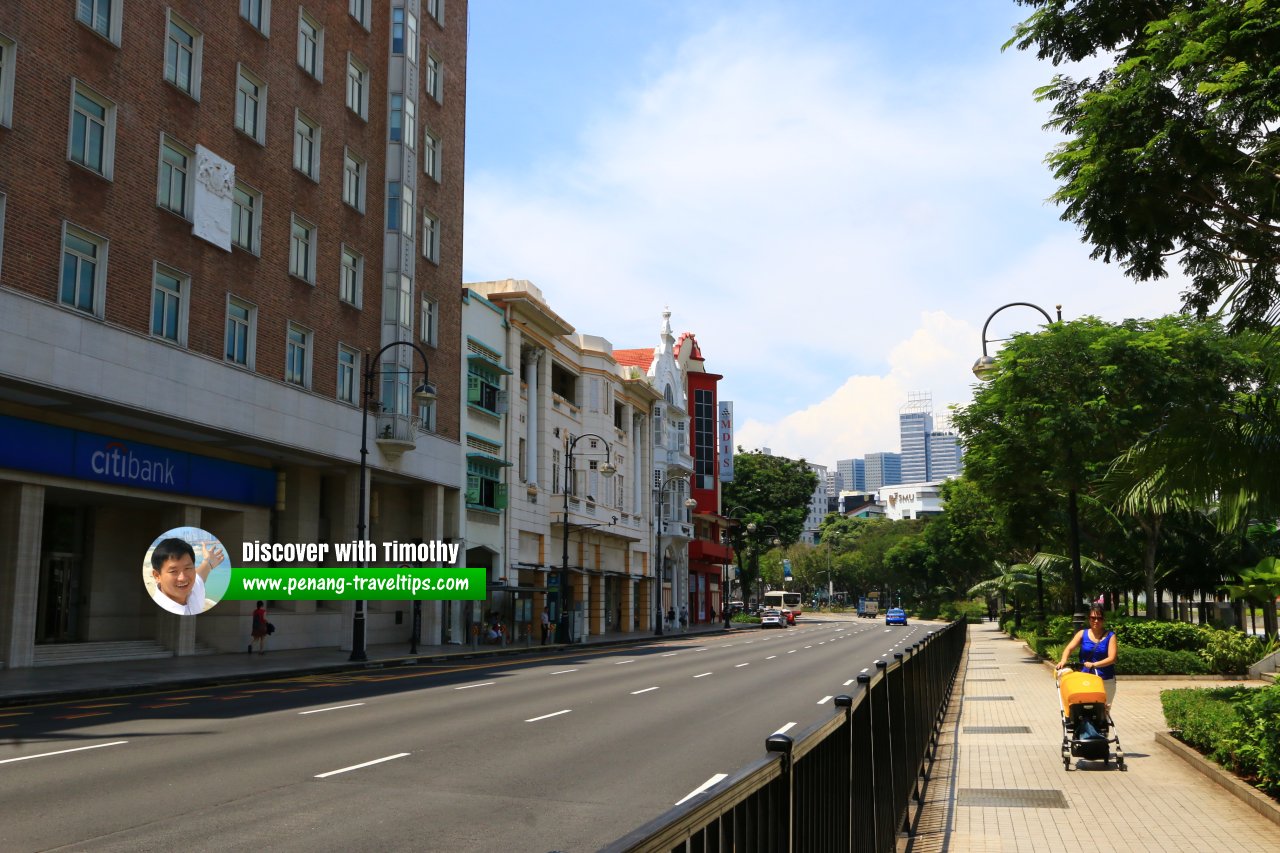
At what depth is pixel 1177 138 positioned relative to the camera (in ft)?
40.3

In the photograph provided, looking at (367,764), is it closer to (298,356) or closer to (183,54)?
(183,54)

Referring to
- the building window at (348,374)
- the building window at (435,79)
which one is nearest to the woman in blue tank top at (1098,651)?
the building window at (348,374)

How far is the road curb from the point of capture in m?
9.55

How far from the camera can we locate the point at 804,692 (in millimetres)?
23328

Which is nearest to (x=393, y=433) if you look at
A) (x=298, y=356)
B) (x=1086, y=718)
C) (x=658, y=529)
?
(x=298, y=356)

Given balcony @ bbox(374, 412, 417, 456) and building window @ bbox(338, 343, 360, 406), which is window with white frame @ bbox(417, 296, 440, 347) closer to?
building window @ bbox(338, 343, 360, 406)

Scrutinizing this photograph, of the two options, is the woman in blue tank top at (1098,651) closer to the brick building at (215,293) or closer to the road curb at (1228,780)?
the road curb at (1228,780)

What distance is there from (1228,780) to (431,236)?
126 ft

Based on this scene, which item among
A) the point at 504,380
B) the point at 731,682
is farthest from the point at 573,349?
the point at 731,682

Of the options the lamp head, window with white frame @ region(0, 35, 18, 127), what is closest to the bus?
the lamp head

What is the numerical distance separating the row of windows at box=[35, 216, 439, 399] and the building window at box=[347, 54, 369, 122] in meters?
5.40

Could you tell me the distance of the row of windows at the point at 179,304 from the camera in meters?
26.2

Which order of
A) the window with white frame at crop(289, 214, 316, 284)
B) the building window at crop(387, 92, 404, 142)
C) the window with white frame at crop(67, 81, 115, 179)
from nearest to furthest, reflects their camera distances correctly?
the window with white frame at crop(67, 81, 115, 179) < the window with white frame at crop(289, 214, 316, 284) < the building window at crop(387, 92, 404, 142)

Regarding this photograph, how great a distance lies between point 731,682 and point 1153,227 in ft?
52.6
